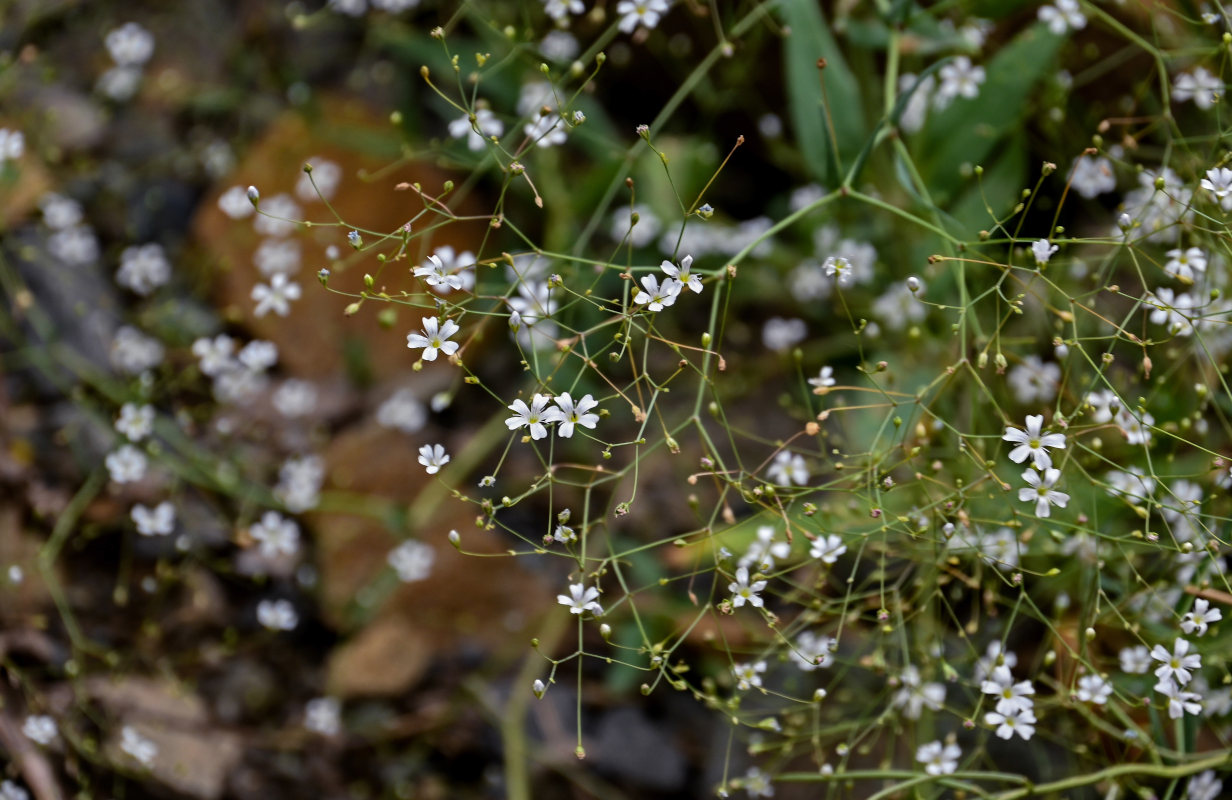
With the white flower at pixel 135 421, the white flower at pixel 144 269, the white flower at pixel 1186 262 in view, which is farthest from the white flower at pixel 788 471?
the white flower at pixel 144 269

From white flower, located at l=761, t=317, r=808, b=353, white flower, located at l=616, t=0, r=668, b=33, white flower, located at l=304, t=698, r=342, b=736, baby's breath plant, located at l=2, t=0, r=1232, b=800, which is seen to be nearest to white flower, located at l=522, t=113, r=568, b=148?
baby's breath plant, located at l=2, t=0, r=1232, b=800

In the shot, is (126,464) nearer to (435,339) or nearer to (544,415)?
(435,339)

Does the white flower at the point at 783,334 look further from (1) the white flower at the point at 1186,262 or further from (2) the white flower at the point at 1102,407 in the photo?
(1) the white flower at the point at 1186,262

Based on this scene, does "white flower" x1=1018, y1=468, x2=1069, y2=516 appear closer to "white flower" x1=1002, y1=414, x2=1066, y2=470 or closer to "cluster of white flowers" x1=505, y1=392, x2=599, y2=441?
"white flower" x1=1002, y1=414, x2=1066, y2=470

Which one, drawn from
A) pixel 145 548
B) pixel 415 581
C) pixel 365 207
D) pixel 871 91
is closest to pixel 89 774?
pixel 145 548

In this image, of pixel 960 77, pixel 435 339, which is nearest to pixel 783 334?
pixel 960 77

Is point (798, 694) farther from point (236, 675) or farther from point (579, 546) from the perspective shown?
point (236, 675)
